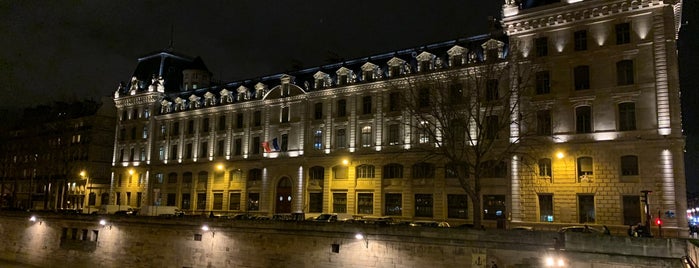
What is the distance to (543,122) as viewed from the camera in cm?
4625

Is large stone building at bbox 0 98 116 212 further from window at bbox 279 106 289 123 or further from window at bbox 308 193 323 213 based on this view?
window at bbox 308 193 323 213

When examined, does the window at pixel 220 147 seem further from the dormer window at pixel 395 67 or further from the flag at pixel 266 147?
the dormer window at pixel 395 67

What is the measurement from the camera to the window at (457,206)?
163 ft

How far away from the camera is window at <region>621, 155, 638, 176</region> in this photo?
136ft

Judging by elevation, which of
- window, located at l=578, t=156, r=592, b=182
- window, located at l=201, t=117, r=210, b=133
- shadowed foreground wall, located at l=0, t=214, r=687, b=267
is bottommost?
shadowed foreground wall, located at l=0, t=214, r=687, b=267

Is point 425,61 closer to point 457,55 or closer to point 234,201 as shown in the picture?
point 457,55

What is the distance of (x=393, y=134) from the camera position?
55219mm

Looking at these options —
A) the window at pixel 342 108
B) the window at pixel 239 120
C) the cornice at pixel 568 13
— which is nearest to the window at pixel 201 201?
the window at pixel 239 120

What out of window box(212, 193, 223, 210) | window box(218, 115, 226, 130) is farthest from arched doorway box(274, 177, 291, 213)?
window box(218, 115, 226, 130)

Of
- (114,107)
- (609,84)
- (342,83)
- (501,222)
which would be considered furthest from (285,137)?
(114,107)

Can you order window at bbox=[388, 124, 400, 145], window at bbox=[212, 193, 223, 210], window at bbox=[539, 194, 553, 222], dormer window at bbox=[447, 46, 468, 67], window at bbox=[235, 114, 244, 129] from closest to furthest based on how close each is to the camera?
window at bbox=[539, 194, 553, 222] → dormer window at bbox=[447, 46, 468, 67] → window at bbox=[388, 124, 400, 145] → window at bbox=[212, 193, 223, 210] → window at bbox=[235, 114, 244, 129]

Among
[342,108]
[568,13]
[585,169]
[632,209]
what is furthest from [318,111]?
[632,209]

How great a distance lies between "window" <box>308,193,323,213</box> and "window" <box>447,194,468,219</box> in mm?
14934

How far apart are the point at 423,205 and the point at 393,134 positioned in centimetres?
785
